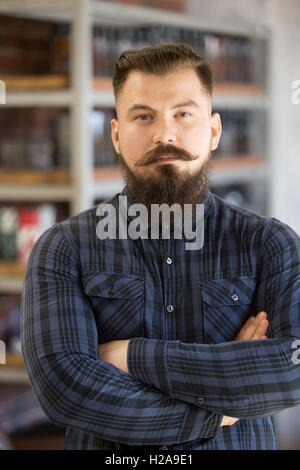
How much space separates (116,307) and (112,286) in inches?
1.3

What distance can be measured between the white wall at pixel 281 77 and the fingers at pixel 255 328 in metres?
0.30

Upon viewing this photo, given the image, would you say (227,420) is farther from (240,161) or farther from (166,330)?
(240,161)

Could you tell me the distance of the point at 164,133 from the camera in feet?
2.89

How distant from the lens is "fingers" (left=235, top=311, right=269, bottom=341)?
0.91 metres

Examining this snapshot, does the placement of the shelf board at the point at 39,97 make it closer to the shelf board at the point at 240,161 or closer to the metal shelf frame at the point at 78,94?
the metal shelf frame at the point at 78,94

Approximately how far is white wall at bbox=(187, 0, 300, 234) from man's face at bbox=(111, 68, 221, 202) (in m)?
0.37

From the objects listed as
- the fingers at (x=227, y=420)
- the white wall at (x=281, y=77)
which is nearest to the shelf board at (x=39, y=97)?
the white wall at (x=281, y=77)

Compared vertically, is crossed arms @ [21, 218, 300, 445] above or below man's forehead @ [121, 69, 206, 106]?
below

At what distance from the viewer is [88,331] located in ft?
3.06

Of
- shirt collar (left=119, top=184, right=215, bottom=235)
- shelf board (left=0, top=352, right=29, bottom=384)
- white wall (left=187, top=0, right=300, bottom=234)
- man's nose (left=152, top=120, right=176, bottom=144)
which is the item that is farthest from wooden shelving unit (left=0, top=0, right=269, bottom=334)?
man's nose (left=152, top=120, right=176, bottom=144)

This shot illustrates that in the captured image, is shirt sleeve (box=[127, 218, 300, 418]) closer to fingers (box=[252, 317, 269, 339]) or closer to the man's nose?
fingers (box=[252, 317, 269, 339])

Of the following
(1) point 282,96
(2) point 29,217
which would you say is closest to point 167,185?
(1) point 282,96

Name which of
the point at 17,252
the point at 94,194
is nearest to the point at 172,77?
the point at 94,194

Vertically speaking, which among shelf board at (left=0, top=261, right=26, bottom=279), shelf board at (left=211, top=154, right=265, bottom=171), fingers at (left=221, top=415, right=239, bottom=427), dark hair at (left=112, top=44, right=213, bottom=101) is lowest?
fingers at (left=221, top=415, right=239, bottom=427)
